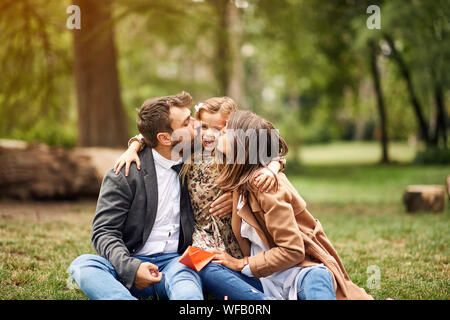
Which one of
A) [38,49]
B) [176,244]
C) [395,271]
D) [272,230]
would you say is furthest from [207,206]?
[38,49]

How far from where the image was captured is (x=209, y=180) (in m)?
3.22

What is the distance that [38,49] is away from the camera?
9.77m

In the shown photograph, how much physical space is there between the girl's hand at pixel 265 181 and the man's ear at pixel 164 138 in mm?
765

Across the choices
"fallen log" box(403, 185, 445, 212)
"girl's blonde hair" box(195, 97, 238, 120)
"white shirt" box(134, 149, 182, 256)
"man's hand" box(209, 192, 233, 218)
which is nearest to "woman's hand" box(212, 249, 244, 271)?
"man's hand" box(209, 192, 233, 218)

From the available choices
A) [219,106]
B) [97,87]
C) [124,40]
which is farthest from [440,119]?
[219,106]

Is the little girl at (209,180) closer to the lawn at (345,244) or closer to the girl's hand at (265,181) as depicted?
the girl's hand at (265,181)

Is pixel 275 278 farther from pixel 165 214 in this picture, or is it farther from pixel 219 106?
pixel 219 106

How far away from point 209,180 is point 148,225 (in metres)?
0.51

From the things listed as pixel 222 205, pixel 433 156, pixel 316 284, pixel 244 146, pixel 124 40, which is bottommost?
pixel 433 156

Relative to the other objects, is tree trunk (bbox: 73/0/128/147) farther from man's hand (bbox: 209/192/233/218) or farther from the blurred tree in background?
man's hand (bbox: 209/192/233/218)

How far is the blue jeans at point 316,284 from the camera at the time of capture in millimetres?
2629

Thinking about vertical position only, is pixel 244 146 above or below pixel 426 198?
above

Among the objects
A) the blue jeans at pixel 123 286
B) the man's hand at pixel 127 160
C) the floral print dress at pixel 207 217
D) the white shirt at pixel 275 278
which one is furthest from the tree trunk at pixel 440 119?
the blue jeans at pixel 123 286
